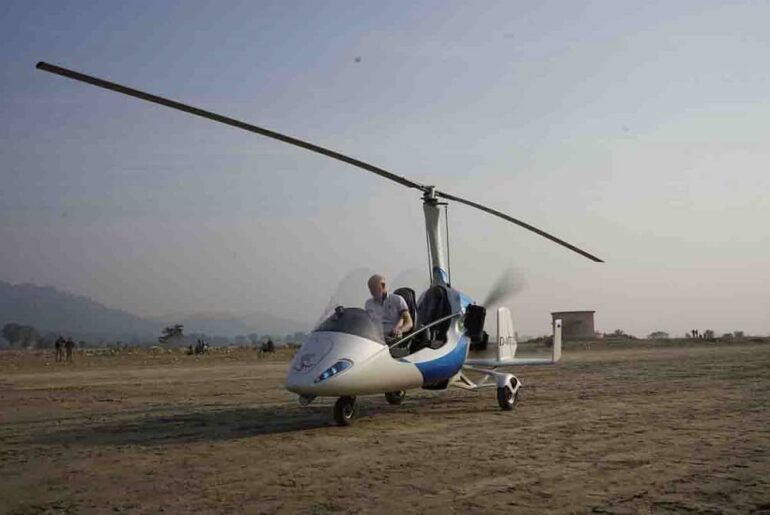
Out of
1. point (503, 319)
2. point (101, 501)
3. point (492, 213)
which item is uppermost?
point (492, 213)

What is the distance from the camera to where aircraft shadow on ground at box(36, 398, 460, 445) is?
30.3ft

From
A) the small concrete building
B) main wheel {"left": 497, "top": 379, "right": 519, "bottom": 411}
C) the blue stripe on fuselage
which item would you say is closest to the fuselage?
the blue stripe on fuselage

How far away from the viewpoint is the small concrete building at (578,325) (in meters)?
63.9

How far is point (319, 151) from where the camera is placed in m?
9.06

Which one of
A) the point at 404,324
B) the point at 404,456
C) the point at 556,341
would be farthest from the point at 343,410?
the point at 556,341

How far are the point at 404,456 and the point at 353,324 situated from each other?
8.98 feet

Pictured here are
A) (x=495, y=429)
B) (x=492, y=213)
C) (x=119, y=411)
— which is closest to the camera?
(x=495, y=429)

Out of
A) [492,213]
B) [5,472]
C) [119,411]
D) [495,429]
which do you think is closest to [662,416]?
[495,429]

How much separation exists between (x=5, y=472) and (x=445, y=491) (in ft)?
14.1

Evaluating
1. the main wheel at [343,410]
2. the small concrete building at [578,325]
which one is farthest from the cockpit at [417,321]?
the small concrete building at [578,325]

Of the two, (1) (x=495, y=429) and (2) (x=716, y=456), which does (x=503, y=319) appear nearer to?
(1) (x=495, y=429)

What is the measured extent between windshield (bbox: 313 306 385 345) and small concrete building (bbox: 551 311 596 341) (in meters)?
55.3

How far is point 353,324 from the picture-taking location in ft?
32.6

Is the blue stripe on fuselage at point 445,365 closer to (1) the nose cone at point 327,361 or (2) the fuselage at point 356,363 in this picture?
(2) the fuselage at point 356,363
